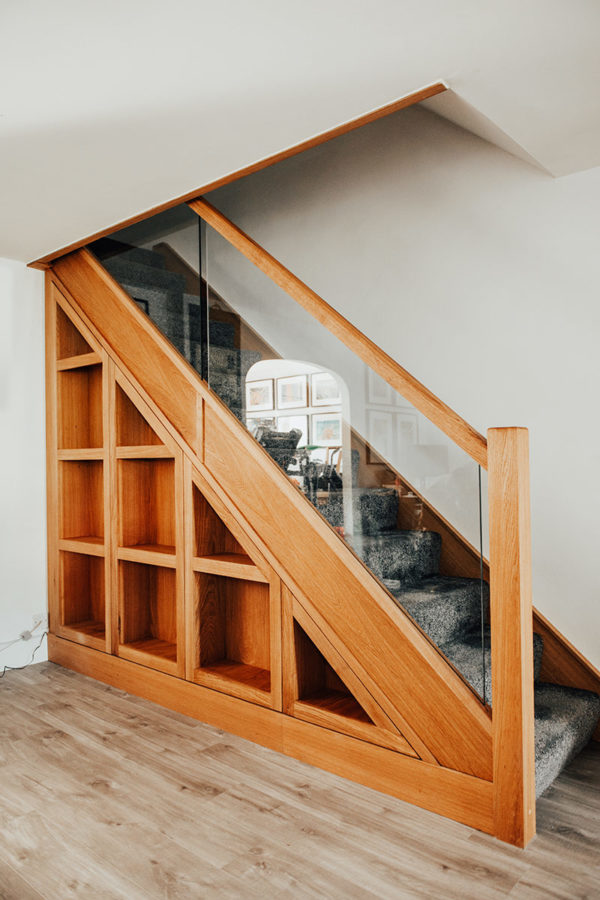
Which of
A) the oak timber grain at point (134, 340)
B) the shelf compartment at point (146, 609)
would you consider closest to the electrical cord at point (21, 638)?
the shelf compartment at point (146, 609)

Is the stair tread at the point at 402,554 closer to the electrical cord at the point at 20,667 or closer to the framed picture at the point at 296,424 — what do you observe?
the framed picture at the point at 296,424

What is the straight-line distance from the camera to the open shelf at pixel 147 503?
3422 mm

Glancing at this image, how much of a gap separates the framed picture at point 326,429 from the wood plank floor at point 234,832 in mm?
1266

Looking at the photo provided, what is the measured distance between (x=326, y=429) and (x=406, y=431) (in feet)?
1.22

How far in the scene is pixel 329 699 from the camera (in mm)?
2568

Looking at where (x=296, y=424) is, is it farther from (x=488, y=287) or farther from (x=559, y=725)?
(x=559, y=725)

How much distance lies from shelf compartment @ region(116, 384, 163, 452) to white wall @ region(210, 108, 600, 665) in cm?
129

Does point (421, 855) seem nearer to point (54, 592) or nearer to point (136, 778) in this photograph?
point (136, 778)

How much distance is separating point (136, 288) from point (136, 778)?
231 centimetres

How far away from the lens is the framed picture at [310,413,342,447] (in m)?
2.39

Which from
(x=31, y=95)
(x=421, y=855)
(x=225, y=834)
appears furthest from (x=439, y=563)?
(x=31, y=95)

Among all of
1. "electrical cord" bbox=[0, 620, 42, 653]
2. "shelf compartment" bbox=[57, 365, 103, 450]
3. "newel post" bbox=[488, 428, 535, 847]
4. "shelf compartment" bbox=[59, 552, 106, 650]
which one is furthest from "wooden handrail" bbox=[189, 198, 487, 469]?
"electrical cord" bbox=[0, 620, 42, 653]

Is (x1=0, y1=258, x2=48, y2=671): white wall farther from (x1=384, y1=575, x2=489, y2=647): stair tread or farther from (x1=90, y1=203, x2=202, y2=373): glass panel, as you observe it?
(x1=384, y1=575, x2=489, y2=647): stair tread

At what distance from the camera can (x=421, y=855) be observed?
6.09 ft
